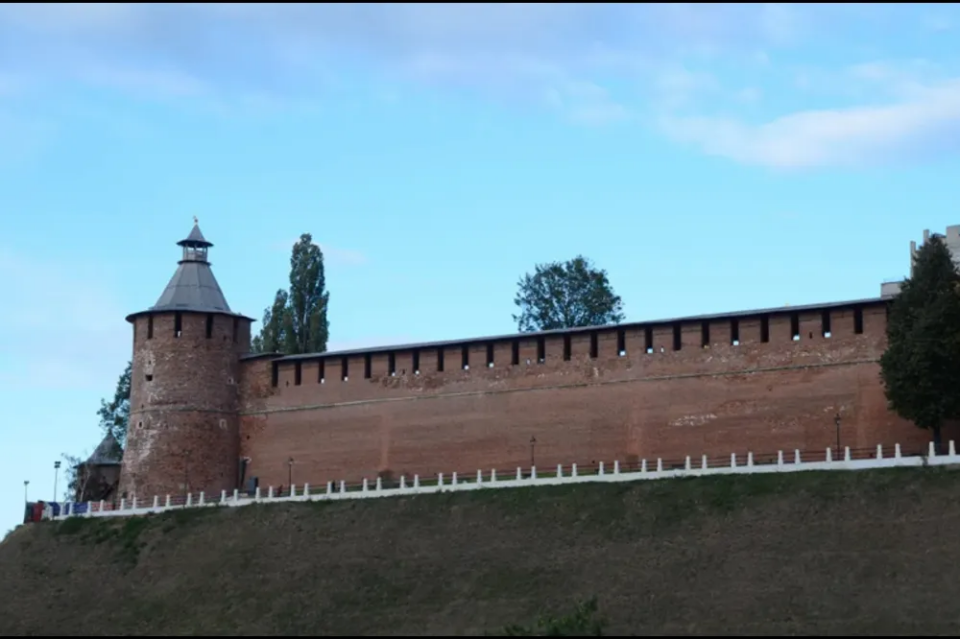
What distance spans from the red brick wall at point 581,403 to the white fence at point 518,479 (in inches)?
39.3

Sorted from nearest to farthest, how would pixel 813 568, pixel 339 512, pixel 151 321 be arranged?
pixel 813 568 < pixel 339 512 < pixel 151 321

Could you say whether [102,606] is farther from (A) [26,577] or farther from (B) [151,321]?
(B) [151,321]

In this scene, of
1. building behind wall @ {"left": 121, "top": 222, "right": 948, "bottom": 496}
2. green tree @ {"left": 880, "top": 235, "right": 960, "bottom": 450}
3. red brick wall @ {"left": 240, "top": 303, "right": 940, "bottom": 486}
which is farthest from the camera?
building behind wall @ {"left": 121, "top": 222, "right": 948, "bottom": 496}

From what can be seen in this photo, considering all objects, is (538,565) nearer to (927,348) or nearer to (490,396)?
(927,348)

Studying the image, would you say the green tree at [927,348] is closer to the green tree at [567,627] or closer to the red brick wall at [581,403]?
the red brick wall at [581,403]

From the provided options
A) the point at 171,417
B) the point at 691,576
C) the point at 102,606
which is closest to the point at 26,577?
the point at 102,606

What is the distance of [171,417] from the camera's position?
61.0 metres

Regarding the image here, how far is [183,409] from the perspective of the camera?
61031 mm

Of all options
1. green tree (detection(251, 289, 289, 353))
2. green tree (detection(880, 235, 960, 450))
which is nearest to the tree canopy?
green tree (detection(251, 289, 289, 353))

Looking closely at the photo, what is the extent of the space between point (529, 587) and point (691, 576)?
404 cm

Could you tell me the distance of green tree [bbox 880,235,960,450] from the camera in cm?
4838

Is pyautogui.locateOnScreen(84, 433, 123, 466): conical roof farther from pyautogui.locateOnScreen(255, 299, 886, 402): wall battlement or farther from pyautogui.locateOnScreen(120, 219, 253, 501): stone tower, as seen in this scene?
pyautogui.locateOnScreen(255, 299, 886, 402): wall battlement

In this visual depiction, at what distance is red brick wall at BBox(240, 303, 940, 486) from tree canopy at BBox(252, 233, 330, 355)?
313 inches

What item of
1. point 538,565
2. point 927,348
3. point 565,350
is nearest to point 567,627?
point 538,565
